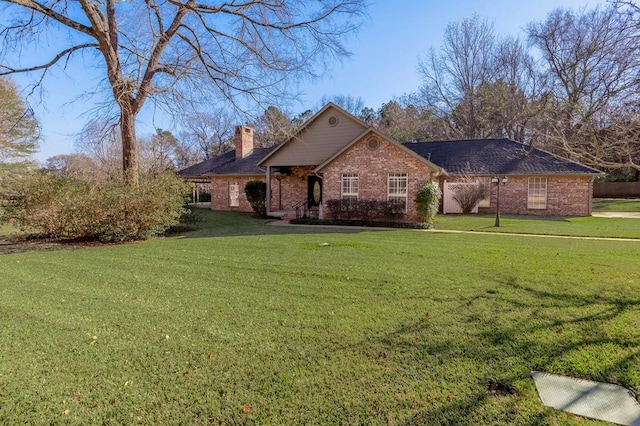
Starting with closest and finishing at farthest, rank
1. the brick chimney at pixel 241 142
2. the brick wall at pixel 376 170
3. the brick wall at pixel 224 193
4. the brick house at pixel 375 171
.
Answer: the brick wall at pixel 376 170
the brick house at pixel 375 171
the brick wall at pixel 224 193
the brick chimney at pixel 241 142

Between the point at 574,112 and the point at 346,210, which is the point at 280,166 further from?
the point at 574,112

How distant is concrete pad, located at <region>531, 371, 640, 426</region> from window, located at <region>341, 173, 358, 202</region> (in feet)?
45.9

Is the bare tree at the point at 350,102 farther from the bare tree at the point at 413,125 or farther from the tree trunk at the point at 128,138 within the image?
the tree trunk at the point at 128,138

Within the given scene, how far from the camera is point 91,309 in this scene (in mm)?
4762

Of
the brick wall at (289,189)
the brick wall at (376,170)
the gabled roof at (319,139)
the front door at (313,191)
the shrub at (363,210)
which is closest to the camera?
the brick wall at (376,170)

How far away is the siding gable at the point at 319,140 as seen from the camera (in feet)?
61.7

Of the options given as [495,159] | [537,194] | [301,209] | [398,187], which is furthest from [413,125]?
[398,187]

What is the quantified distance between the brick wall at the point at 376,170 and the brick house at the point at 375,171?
4cm

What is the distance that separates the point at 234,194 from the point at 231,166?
6.56 ft

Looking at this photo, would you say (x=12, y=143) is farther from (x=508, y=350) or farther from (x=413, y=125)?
(x=508, y=350)

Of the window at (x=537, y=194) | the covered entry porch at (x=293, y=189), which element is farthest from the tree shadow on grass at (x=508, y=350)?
the window at (x=537, y=194)

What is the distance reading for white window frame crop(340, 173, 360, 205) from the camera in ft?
55.7

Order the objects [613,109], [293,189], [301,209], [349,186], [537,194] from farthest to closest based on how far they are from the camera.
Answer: [293,189] < [301,209] < [537,194] < [349,186] < [613,109]

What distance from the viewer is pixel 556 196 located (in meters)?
19.6
